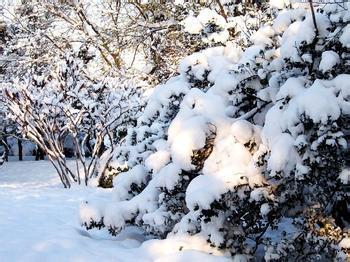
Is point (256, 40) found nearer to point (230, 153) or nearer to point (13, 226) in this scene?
point (230, 153)

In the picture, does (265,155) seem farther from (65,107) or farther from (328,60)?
(65,107)

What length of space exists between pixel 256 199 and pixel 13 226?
104 inches

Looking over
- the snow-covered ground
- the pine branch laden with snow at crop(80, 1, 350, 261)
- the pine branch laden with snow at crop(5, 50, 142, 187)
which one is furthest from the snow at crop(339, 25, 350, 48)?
the pine branch laden with snow at crop(5, 50, 142, 187)

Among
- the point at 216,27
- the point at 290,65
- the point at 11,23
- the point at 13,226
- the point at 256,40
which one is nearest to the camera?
the point at 290,65

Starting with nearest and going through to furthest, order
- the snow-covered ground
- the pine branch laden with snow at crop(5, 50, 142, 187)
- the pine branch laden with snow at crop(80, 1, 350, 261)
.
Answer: the pine branch laden with snow at crop(80, 1, 350, 261) < the snow-covered ground < the pine branch laden with snow at crop(5, 50, 142, 187)

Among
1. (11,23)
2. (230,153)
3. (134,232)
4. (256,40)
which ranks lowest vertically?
(134,232)

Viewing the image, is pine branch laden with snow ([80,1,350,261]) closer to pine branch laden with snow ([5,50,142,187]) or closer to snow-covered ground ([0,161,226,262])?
snow-covered ground ([0,161,226,262])

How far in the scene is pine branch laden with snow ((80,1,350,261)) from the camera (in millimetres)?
3365

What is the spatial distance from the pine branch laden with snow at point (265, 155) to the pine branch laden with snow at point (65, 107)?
522 centimetres

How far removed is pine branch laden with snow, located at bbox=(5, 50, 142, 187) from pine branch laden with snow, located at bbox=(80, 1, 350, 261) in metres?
5.22

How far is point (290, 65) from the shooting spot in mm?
3754

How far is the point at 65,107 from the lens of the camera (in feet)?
31.3

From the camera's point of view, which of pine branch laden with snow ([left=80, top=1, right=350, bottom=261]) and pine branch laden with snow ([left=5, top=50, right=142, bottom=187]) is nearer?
pine branch laden with snow ([left=80, top=1, right=350, bottom=261])

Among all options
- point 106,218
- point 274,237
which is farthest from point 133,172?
point 274,237
